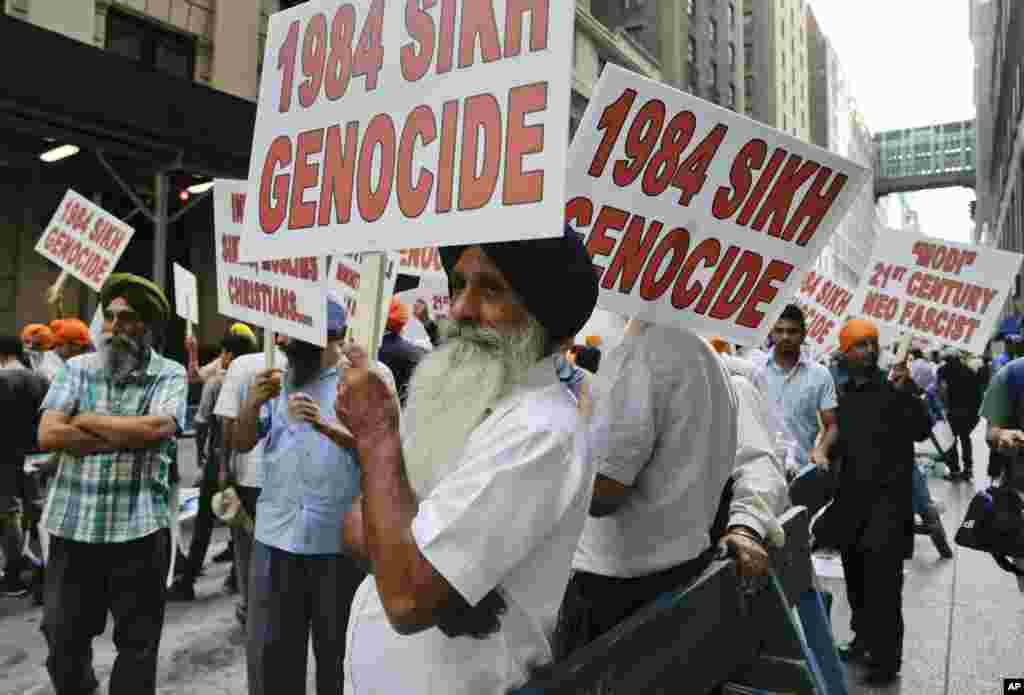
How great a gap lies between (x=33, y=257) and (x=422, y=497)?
45.7 feet

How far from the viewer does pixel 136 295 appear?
3.38 metres

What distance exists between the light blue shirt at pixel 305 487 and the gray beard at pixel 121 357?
616 millimetres

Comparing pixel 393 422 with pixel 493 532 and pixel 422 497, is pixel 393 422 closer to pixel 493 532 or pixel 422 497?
pixel 422 497

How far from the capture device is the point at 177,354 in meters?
15.6

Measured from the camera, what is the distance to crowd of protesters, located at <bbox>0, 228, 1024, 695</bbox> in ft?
4.52

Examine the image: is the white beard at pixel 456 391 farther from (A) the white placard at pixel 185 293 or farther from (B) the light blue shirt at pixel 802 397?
(A) the white placard at pixel 185 293

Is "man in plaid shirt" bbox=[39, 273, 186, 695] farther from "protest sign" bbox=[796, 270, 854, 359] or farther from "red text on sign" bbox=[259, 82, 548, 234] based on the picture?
"protest sign" bbox=[796, 270, 854, 359]

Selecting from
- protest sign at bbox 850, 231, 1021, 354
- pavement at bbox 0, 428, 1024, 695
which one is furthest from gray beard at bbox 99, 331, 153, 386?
protest sign at bbox 850, 231, 1021, 354

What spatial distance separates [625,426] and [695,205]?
0.81 metres

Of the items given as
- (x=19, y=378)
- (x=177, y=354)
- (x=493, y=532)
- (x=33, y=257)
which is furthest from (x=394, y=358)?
(x=177, y=354)

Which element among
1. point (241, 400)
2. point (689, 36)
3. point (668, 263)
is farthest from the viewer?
point (689, 36)

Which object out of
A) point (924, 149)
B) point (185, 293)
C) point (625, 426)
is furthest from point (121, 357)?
point (924, 149)

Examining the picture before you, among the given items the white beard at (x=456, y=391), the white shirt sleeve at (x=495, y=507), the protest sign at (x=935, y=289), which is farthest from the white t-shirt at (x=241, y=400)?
the protest sign at (x=935, y=289)

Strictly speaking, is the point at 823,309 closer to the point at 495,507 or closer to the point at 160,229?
the point at 495,507
